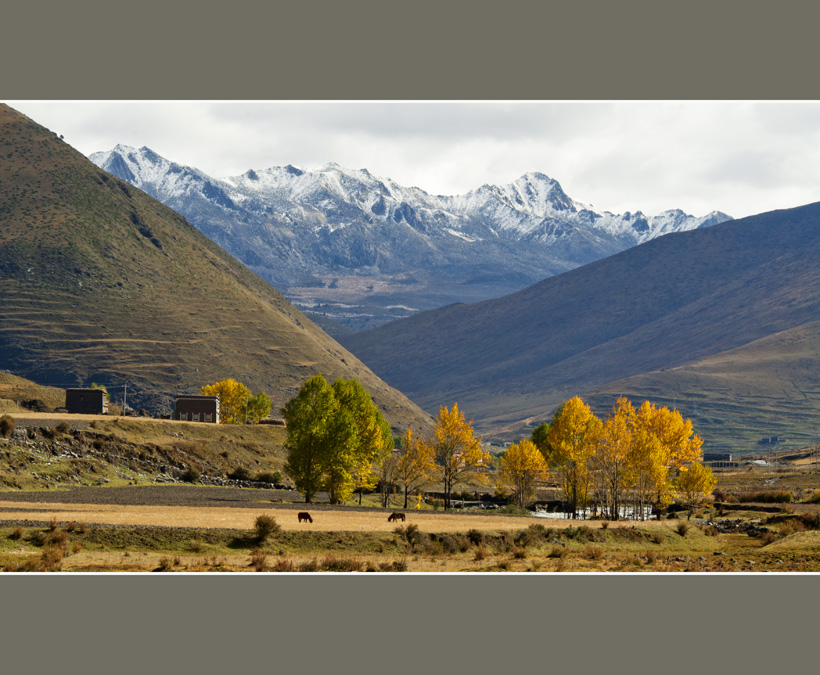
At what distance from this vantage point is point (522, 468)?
96.9 metres

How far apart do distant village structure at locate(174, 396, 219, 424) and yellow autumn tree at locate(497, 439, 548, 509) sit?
2245 inches

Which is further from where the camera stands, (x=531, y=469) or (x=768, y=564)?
(x=531, y=469)

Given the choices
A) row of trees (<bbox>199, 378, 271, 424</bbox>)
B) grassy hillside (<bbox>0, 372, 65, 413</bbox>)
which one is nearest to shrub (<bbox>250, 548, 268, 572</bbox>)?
grassy hillside (<bbox>0, 372, 65, 413</bbox>)

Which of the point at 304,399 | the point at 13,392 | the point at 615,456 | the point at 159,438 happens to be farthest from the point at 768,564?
the point at 13,392

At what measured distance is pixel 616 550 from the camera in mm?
61344

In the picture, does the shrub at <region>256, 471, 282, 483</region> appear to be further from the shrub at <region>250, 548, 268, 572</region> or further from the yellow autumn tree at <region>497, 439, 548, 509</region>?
the shrub at <region>250, 548, 268, 572</region>

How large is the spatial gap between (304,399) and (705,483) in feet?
130

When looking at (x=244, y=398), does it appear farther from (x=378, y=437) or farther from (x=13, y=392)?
(x=378, y=437)

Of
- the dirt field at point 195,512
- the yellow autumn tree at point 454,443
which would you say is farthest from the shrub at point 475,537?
the yellow autumn tree at point 454,443

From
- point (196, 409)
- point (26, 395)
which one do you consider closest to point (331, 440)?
point (196, 409)

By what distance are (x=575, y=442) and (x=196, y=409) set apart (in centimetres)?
6977

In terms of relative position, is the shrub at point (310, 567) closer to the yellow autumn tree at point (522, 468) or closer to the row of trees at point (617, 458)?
the row of trees at point (617, 458)

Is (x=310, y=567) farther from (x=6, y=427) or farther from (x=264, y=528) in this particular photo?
(x=6, y=427)

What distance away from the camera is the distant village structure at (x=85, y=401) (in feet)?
423
